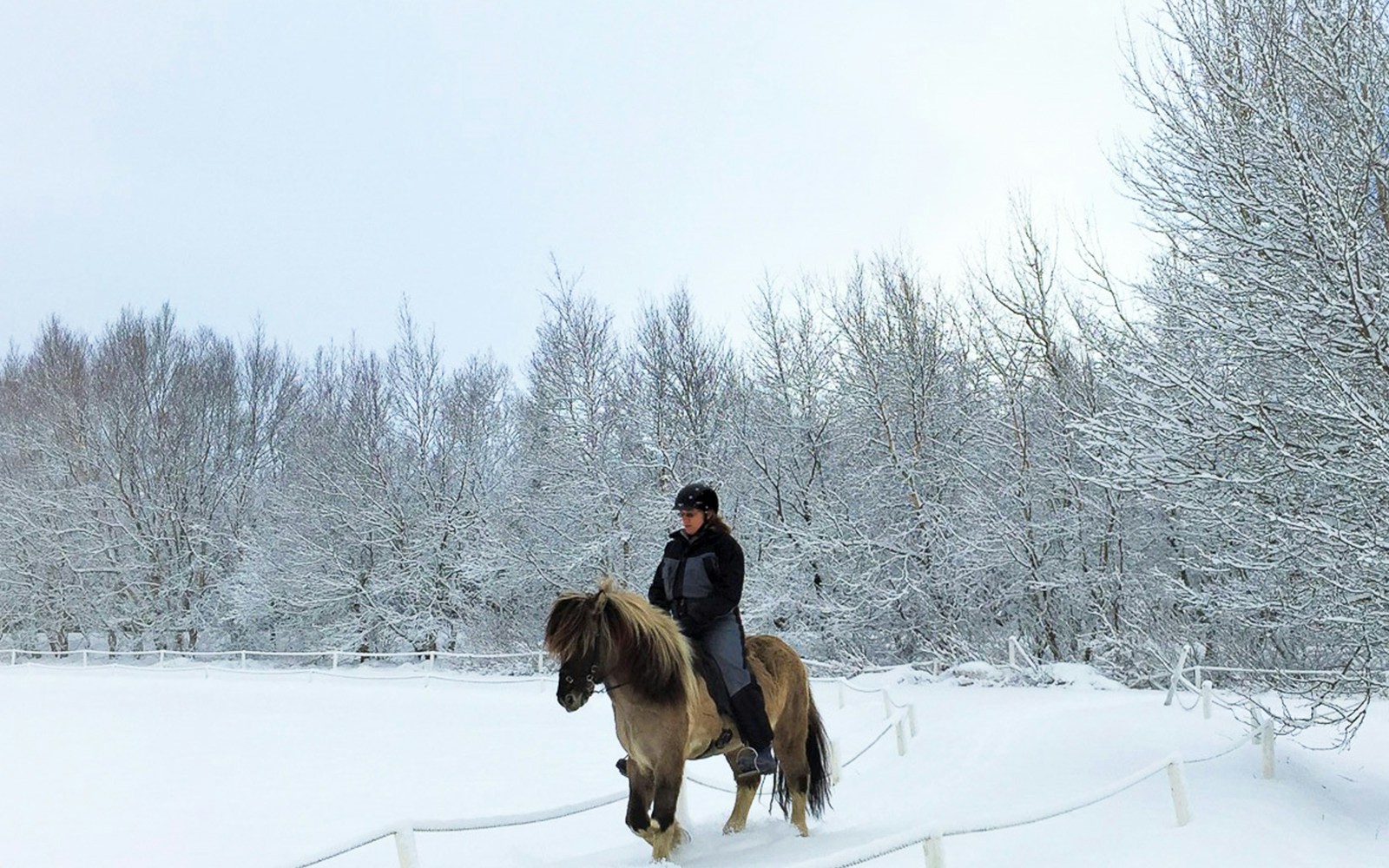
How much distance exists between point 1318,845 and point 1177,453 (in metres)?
2.99

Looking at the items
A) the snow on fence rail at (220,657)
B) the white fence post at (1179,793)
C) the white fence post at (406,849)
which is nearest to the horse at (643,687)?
the white fence post at (406,849)

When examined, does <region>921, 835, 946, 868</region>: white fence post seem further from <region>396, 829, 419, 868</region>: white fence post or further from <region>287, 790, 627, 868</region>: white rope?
<region>396, 829, 419, 868</region>: white fence post

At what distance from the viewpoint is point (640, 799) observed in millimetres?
5805

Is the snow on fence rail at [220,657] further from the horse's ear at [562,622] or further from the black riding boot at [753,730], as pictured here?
the horse's ear at [562,622]

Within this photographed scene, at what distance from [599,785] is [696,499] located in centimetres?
764

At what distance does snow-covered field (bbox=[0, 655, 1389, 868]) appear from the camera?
6.79 m

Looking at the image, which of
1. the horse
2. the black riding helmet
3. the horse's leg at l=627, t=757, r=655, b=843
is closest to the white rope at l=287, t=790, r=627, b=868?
the horse's leg at l=627, t=757, r=655, b=843

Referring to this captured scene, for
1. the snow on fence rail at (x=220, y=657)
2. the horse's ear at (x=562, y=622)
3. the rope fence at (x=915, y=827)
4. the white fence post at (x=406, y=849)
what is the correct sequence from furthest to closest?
the snow on fence rail at (x=220, y=657)
the horse's ear at (x=562, y=622)
the white fence post at (x=406, y=849)
the rope fence at (x=915, y=827)

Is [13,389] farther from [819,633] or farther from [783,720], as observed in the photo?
[783,720]

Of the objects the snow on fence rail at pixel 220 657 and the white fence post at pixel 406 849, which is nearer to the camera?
the white fence post at pixel 406 849

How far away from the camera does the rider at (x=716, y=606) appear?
6.28 metres

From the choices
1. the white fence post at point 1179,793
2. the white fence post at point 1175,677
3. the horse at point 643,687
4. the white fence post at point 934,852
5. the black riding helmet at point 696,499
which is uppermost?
the black riding helmet at point 696,499

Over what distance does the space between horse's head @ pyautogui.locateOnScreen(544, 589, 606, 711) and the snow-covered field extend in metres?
1.02

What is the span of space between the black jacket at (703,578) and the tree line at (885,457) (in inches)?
159
